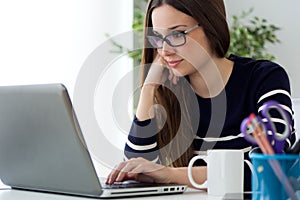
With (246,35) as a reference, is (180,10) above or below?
above

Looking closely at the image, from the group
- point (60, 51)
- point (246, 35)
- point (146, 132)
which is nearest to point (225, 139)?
point (146, 132)

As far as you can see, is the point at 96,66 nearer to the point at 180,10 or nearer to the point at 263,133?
the point at 180,10

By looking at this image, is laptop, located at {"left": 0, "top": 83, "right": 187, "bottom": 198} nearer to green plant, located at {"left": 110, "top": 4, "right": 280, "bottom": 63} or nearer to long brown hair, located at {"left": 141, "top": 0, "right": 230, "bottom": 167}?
long brown hair, located at {"left": 141, "top": 0, "right": 230, "bottom": 167}

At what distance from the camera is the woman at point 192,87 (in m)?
1.69

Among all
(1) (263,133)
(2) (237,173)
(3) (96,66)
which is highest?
(1) (263,133)

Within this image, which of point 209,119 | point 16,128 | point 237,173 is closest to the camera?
point 237,173

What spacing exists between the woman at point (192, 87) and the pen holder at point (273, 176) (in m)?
0.70

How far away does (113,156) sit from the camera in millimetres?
3410

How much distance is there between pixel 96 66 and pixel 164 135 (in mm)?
1611

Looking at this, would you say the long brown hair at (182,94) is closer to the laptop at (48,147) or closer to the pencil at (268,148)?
the laptop at (48,147)

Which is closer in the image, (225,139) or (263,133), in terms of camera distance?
(263,133)

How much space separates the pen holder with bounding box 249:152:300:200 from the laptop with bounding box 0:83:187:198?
37 cm

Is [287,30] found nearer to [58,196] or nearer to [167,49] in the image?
[167,49]

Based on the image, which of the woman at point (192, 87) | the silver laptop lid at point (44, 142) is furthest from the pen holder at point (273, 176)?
the woman at point (192, 87)
